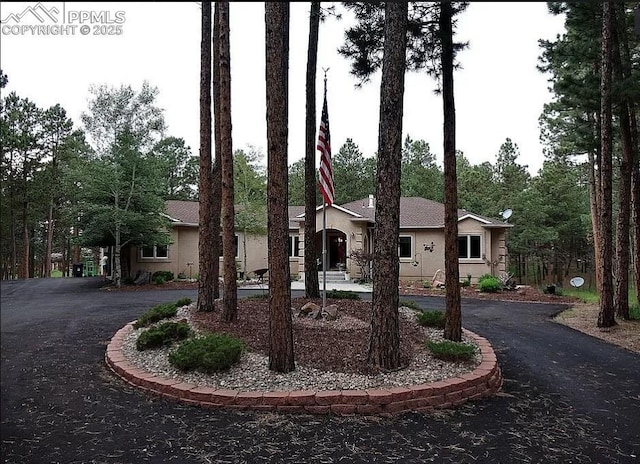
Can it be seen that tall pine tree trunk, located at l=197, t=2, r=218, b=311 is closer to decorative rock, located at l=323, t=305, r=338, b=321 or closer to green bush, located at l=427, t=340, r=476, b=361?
decorative rock, located at l=323, t=305, r=338, b=321

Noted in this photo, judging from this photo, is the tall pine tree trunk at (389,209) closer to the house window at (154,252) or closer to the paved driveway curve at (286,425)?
the paved driveway curve at (286,425)

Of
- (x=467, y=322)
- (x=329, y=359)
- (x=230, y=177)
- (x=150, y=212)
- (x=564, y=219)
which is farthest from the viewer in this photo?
(x=564, y=219)

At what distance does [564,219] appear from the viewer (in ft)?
74.9

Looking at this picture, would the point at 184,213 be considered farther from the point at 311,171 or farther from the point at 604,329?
the point at 604,329

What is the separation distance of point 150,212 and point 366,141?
2189cm

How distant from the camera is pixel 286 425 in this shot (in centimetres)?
354

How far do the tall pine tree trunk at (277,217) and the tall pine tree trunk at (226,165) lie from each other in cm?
216

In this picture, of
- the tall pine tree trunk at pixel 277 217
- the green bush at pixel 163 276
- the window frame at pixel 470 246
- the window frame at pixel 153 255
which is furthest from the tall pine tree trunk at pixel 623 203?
the window frame at pixel 153 255

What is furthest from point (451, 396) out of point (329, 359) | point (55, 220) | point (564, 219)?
point (55, 220)

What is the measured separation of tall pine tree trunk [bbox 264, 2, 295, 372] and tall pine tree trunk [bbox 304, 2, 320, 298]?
408cm

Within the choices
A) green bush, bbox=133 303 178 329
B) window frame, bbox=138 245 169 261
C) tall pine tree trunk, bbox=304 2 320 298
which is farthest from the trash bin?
green bush, bbox=133 303 178 329

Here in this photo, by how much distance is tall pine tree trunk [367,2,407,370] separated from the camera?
4.61 m

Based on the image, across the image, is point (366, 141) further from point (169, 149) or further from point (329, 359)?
→ point (329, 359)

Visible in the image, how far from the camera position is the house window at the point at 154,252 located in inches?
763
